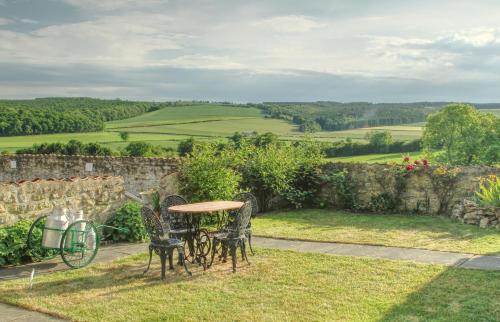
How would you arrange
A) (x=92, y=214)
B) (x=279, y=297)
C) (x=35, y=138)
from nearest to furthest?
(x=279, y=297) → (x=92, y=214) → (x=35, y=138)

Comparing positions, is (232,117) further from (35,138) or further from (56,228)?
(56,228)

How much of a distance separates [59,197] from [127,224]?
4.17 feet

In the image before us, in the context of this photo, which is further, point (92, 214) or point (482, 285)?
point (92, 214)

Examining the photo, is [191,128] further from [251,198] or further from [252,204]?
[252,204]

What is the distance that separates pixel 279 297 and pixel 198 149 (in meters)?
7.24

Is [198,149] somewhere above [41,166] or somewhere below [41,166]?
above

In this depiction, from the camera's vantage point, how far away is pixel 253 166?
45.0ft

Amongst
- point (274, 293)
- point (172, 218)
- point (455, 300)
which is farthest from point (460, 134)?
point (274, 293)

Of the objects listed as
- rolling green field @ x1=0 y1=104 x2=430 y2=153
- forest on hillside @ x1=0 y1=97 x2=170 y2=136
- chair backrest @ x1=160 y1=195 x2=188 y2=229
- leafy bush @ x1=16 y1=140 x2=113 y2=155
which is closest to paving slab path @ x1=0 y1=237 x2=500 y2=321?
chair backrest @ x1=160 y1=195 x2=188 y2=229

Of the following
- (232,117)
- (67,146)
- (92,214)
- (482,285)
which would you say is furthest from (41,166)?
(232,117)

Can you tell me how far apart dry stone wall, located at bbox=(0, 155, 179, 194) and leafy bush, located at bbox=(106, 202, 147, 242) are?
425 centimetres

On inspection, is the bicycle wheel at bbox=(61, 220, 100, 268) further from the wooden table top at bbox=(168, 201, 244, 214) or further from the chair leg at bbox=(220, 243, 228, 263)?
the chair leg at bbox=(220, 243, 228, 263)

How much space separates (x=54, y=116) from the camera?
30.7 m

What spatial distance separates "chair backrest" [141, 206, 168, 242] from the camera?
697 cm
